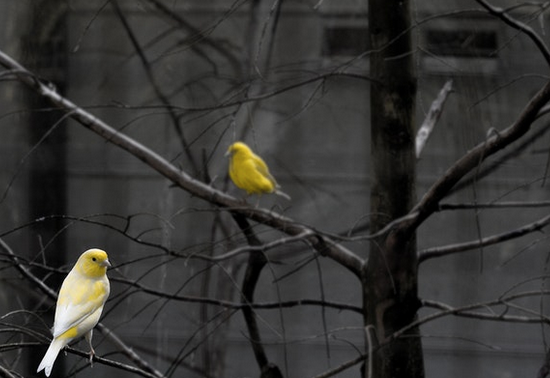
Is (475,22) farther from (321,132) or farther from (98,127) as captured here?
(98,127)

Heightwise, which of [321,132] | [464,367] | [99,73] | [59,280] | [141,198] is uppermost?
[99,73]

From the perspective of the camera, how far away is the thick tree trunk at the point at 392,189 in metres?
1.78

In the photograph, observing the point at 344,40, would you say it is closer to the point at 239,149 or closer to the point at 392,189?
the point at 239,149

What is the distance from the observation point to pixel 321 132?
2314 mm

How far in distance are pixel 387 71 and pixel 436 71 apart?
372mm

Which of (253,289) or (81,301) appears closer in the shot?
(81,301)

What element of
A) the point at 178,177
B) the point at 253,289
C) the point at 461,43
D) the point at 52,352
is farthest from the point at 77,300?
the point at 461,43

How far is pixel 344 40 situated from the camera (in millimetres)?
2281

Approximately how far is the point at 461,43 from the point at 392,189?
49 cm

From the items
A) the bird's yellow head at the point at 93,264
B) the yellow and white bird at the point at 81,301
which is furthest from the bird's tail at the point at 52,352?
the bird's yellow head at the point at 93,264

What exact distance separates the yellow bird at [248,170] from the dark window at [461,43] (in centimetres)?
46

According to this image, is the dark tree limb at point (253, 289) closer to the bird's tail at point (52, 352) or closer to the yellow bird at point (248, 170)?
the yellow bird at point (248, 170)

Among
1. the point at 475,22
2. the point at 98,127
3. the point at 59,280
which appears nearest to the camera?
the point at 98,127

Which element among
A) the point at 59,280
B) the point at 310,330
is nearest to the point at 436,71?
the point at 310,330
